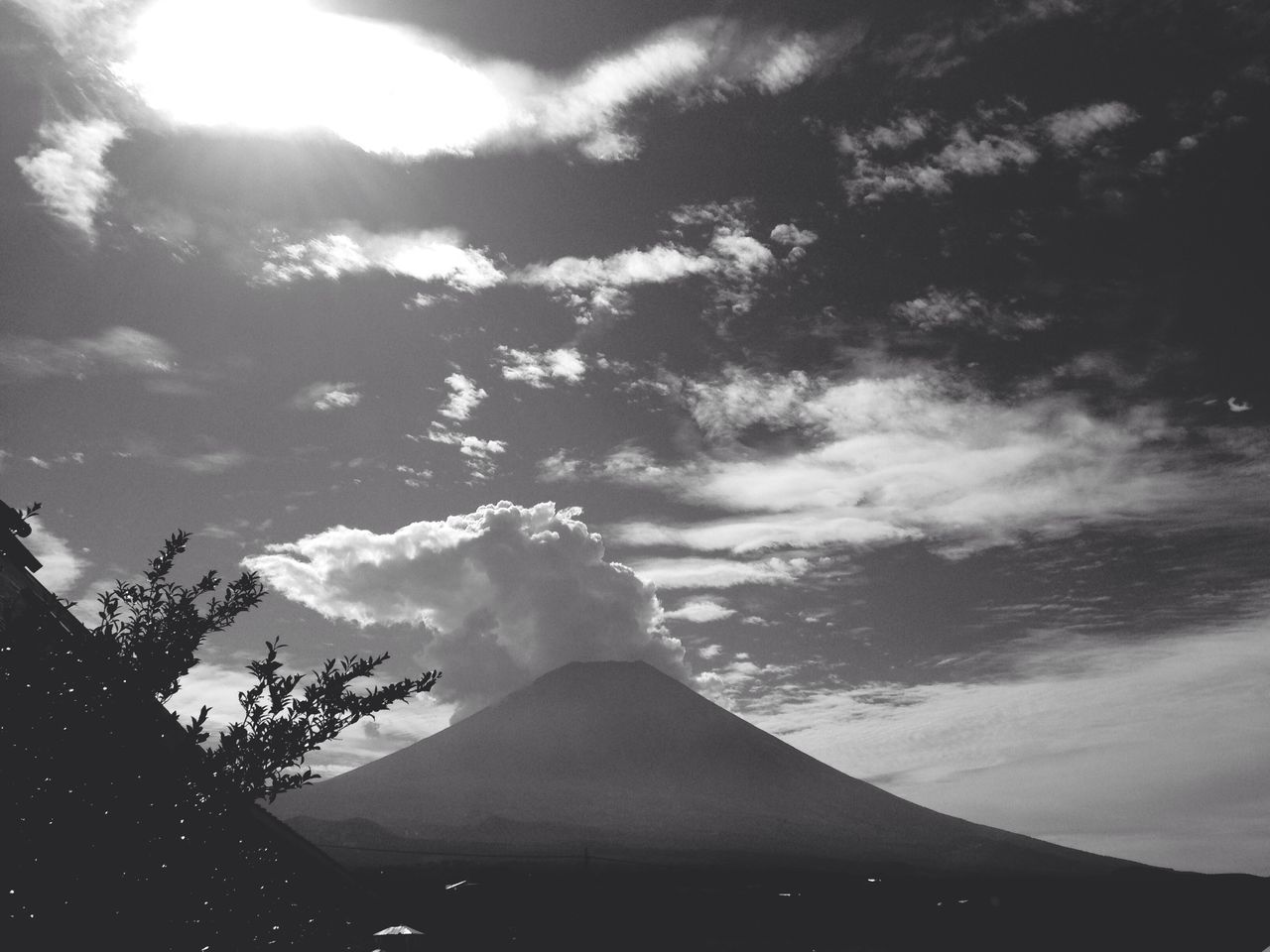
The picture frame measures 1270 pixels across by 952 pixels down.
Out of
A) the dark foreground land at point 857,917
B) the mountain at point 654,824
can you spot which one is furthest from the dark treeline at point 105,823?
the mountain at point 654,824

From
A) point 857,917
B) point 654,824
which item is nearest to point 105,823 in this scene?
point 857,917

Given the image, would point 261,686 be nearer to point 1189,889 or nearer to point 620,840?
point 1189,889

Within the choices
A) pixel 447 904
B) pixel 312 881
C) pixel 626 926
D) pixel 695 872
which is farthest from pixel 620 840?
pixel 312 881

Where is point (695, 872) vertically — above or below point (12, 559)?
below

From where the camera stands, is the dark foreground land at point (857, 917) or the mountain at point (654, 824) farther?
the mountain at point (654, 824)

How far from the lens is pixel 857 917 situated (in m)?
45.1

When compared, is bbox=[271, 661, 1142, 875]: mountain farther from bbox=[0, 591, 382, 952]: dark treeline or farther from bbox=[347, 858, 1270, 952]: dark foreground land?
bbox=[0, 591, 382, 952]: dark treeline

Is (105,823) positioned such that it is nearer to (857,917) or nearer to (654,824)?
(857,917)

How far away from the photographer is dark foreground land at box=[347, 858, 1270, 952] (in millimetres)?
28375

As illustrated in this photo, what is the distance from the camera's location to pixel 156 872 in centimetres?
454

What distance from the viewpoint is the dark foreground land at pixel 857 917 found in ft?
93.1

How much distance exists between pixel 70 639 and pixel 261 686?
123cm

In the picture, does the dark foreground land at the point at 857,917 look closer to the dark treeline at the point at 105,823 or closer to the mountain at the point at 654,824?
the dark treeline at the point at 105,823

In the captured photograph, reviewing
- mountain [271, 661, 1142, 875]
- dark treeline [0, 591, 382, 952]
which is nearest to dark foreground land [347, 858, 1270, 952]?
dark treeline [0, 591, 382, 952]
